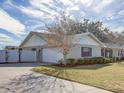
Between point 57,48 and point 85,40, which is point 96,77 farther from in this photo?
point 85,40

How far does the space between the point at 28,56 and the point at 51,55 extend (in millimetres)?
4069

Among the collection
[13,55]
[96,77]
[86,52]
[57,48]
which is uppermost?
[57,48]

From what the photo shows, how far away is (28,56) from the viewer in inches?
1181

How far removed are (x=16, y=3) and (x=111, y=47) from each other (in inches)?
938

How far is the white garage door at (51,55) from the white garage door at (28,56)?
1823 millimetres

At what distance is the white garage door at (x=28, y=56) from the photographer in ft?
96.6

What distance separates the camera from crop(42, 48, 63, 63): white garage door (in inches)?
1070

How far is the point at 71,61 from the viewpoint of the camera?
24406 mm

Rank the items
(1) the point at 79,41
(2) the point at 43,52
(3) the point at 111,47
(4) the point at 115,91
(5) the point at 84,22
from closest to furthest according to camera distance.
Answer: (4) the point at 115,91 < (1) the point at 79,41 < (2) the point at 43,52 < (3) the point at 111,47 < (5) the point at 84,22

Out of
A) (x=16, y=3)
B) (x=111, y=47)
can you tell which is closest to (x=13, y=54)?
(x=16, y=3)

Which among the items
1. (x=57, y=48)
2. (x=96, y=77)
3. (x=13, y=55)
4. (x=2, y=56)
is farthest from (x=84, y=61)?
(x=96, y=77)

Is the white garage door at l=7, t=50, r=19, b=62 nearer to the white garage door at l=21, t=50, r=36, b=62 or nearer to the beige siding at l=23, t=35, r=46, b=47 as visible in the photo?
the white garage door at l=21, t=50, r=36, b=62

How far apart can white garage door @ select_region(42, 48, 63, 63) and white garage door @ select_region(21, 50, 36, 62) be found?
1.82 metres

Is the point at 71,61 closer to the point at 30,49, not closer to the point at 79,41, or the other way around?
the point at 79,41
